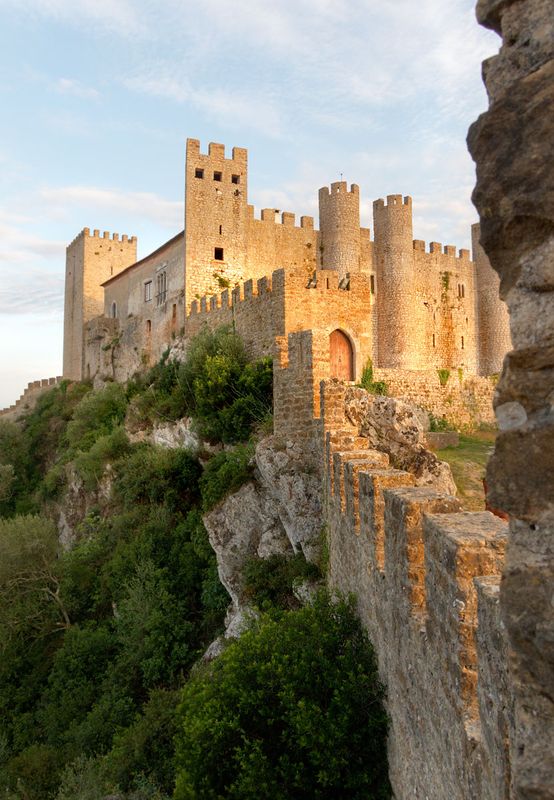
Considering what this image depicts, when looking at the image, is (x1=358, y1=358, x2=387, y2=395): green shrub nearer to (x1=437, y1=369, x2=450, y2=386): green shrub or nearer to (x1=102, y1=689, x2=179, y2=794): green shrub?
(x1=437, y1=369, x2=450, y2=386): green shrub

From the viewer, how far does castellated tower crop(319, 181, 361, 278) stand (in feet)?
93.3

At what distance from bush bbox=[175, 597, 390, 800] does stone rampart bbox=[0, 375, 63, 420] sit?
41.8 m

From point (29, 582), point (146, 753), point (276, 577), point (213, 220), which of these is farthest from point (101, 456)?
point (146, 753)

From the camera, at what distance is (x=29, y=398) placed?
47.5 m

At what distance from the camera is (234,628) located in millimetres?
11594

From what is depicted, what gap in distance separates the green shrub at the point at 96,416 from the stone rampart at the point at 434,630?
22.3 m

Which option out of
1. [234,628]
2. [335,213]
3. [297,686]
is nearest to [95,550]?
[234,628]

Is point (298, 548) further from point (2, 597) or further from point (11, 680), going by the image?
point (2, 597)

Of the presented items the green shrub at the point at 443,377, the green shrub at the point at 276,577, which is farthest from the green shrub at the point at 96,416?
the green shrub at the point at 276,577

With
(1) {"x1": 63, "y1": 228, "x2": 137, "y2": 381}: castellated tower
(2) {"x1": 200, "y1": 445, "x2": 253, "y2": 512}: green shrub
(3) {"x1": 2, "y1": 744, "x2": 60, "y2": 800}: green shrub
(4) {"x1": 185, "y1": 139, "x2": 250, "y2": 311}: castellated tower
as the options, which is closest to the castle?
(4) {"x1": 185, "y1": 139, "x2": 250, "y2": 311}: castellated tower

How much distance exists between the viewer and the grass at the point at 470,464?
43.2 ft

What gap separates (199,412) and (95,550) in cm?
567

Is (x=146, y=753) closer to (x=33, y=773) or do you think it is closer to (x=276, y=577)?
(x=33, y=773)

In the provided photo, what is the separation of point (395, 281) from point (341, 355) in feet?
40.1
